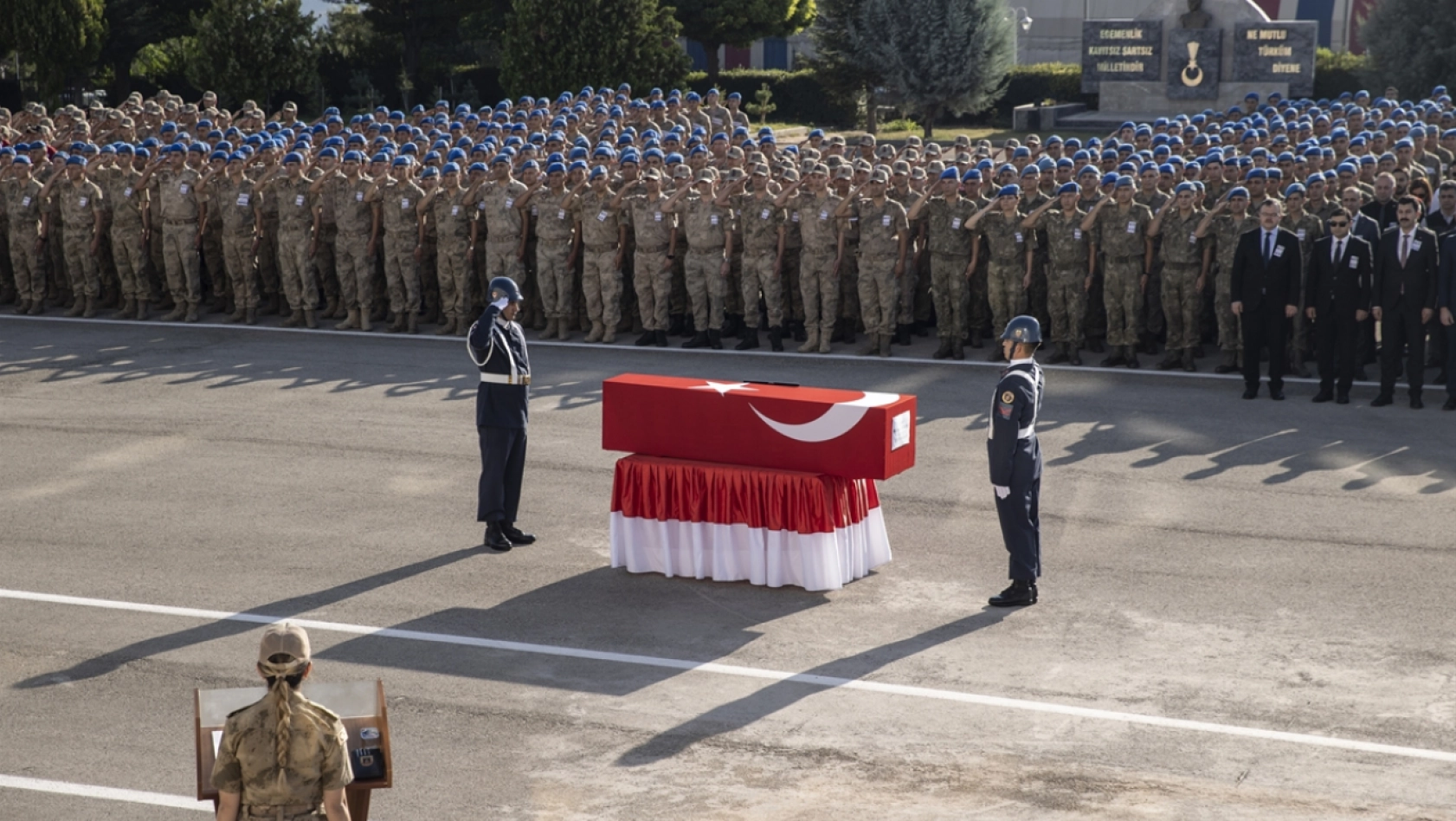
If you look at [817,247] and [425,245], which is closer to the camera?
[817,247]

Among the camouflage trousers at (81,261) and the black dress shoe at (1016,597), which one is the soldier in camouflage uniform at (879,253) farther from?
the camouflage trousers at (81,261)

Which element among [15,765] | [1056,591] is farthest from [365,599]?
[1056,591]

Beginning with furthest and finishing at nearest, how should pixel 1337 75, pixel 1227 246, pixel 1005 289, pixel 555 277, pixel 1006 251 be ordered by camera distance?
1. pixel 1337 75
2. pixel 555 277
3. pixel 1005 289
4. pixel 1006 251
5. pixel 1227 246

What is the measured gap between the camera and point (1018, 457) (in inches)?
399

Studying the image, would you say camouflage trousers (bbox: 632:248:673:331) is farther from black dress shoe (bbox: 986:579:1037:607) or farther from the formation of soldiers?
black dress shoe (bbox: 986:579:1037:607)

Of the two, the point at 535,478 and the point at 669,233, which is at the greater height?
the point at 669,233

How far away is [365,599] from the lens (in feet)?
34.6

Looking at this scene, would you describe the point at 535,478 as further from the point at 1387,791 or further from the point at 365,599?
the point at 1387,791

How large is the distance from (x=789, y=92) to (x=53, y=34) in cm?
2277

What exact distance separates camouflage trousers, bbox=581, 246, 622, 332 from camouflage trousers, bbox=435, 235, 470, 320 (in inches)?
57.5

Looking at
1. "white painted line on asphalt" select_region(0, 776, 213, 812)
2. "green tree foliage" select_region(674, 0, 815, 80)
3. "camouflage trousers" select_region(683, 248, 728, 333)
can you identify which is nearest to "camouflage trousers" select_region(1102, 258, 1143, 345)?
"camouflage trousers" select_region(683, 248, 728, 333)

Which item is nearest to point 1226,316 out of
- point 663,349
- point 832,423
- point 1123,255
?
point 1123,255

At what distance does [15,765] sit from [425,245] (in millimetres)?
13189

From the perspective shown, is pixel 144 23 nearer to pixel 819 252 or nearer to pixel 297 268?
pixel 297 268
